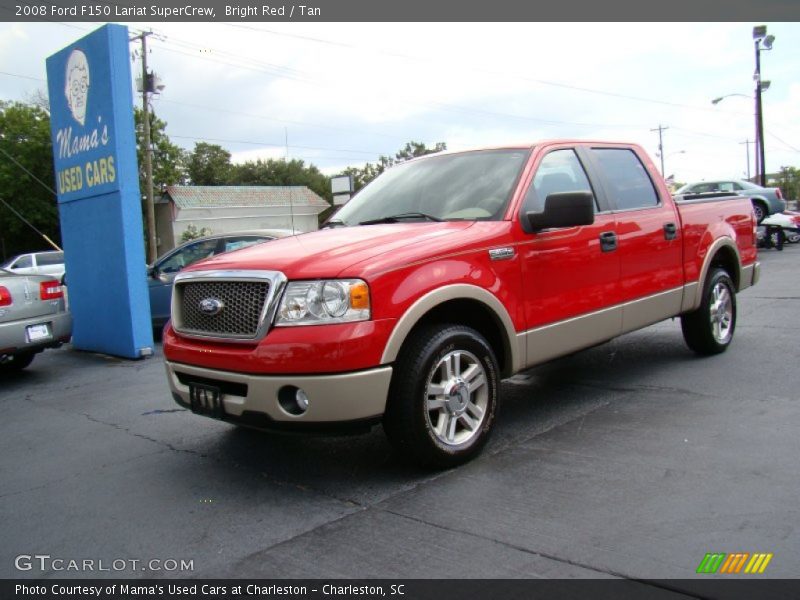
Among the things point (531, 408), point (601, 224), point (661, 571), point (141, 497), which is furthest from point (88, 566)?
point (601, 224)

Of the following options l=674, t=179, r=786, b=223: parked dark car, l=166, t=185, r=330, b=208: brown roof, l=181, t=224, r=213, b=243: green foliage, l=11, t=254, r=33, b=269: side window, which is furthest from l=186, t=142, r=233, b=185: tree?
l=674, t=179, r=786, b=223: parked dark car

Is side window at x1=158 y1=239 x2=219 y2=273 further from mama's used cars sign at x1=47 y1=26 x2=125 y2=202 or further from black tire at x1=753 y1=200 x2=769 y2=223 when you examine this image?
black tire at x1=753 y1=200 x2=769 y2=223

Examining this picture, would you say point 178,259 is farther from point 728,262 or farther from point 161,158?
point 161,158

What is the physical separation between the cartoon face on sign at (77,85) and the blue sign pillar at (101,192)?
0.01m

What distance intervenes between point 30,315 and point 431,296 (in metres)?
5.41

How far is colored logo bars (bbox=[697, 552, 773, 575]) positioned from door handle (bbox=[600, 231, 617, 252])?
2.53 m

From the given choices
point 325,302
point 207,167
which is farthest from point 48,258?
point 207,167

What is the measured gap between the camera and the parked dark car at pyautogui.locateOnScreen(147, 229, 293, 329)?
1005cm

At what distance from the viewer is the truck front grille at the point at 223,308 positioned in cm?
369

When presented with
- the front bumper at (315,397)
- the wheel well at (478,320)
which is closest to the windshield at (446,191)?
the wheel well at (478,320)

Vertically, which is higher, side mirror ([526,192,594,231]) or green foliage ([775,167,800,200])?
green foliage ([775,167,800,200])

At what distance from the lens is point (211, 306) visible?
3879 millimetres

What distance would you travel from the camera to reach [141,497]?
12.6 ft
